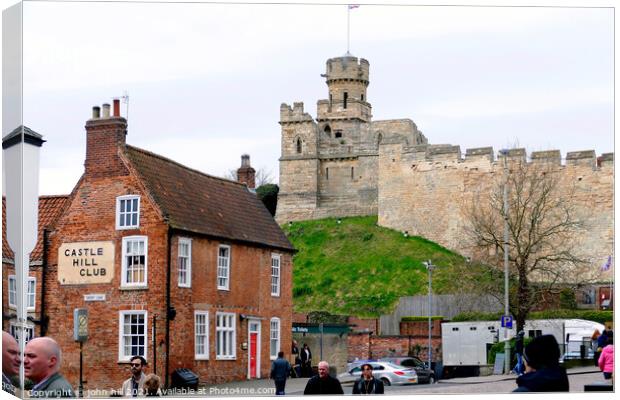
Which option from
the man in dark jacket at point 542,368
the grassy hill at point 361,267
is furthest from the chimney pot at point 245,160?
the man in dark jacket at point 542,368

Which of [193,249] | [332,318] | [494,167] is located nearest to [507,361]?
[193,249]

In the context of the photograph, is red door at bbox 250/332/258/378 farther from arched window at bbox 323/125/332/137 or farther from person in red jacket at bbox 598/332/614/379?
arched window at bbox 323/125/332/137

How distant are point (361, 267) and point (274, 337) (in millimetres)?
26816

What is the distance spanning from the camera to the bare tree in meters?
35.9

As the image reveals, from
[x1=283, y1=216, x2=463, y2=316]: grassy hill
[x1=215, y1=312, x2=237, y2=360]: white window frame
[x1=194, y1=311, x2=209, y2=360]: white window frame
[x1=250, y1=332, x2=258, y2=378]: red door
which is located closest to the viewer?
[x1=194, y1=311, x2=209, y2=360]: white window frame

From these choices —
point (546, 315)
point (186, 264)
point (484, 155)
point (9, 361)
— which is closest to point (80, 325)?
point (186, 264)

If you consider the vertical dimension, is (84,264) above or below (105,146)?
below

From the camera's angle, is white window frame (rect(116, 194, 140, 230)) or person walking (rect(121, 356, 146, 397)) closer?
person walking (rect(121, 356, 146, 397))

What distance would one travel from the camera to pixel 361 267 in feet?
181

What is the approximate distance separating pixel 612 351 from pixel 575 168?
3034cm

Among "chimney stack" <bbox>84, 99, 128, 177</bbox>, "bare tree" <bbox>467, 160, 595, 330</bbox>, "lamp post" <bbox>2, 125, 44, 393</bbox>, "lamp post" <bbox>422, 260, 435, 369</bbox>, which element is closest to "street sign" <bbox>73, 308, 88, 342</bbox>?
"chimney stack" <bbox>84, 99, 128, 177</bbox>

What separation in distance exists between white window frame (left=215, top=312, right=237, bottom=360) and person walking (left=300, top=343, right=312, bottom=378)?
2.80 m

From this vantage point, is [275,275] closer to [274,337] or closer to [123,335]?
[274,337]

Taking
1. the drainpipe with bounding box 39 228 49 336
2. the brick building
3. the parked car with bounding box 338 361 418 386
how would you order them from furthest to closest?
the parked car with bounding box 338 361 418 386 < the brick building < the drainpipe with bounding box 39 228 49 336
